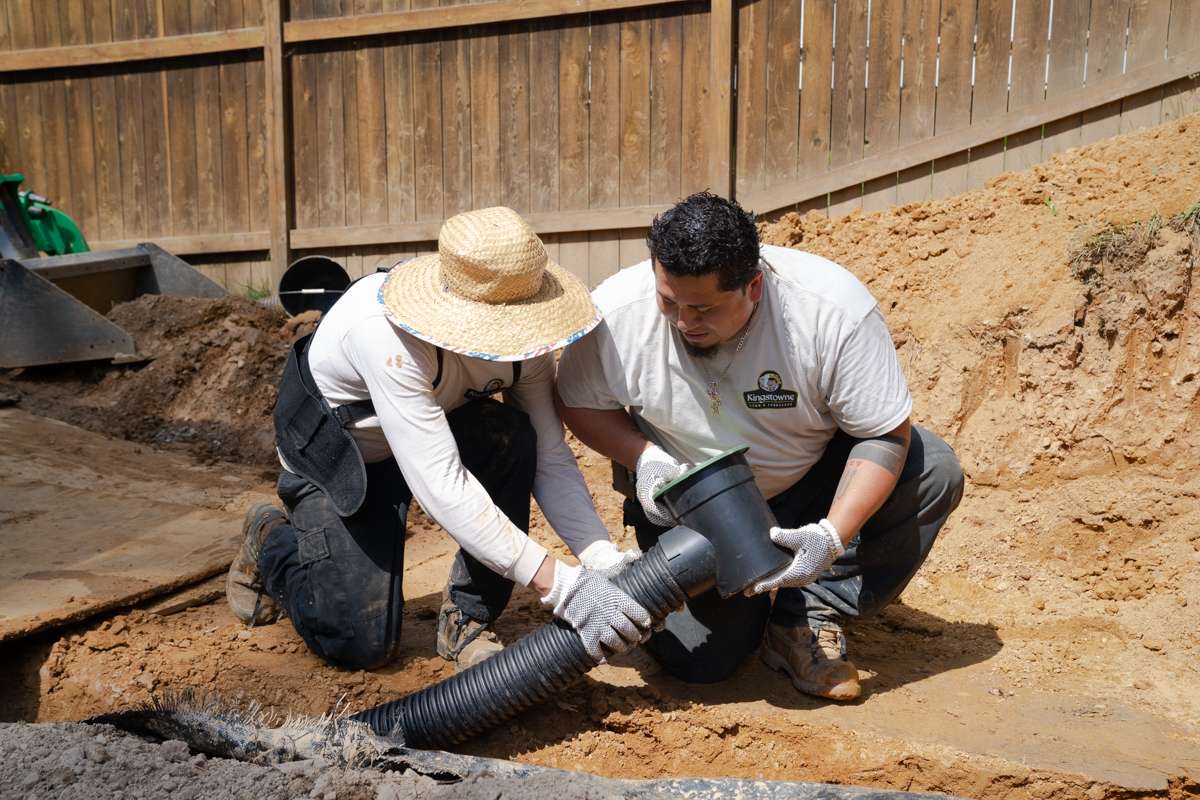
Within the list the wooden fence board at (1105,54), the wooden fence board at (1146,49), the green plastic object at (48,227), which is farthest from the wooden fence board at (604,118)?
the green plastic object at (48,227)

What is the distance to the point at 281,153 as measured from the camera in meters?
6.98

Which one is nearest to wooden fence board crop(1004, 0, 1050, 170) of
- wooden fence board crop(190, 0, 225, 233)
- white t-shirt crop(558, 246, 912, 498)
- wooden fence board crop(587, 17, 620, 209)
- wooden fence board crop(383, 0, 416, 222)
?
wooden fence board crop(587, 17, 620, 209)

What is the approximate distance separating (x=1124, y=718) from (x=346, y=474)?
2200mm

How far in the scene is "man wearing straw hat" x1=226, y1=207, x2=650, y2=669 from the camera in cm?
251

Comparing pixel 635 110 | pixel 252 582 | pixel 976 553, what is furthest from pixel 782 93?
pixel 252 582

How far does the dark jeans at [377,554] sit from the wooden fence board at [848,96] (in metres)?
3.34

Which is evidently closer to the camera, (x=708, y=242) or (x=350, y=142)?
(x=708, y=242)

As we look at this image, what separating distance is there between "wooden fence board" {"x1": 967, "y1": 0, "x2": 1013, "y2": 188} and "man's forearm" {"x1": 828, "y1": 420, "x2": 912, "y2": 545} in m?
3.11

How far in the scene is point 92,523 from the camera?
3.95 m

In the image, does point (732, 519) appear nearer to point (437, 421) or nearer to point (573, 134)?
point (437, 421)

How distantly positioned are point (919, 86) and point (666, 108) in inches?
56.6

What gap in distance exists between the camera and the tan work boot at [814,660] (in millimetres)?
2842

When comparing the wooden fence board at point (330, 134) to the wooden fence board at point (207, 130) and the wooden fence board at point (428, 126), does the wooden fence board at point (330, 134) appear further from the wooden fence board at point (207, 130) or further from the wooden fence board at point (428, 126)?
the wooden fence board at point (207, 130)

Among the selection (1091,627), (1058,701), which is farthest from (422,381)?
(1091,627)
